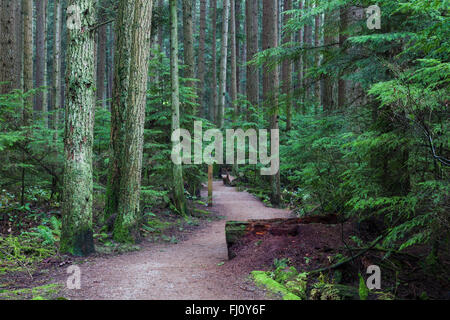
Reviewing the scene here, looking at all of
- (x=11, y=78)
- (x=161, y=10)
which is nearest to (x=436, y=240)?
(x=161, y=10)

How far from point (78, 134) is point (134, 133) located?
1.83 metres

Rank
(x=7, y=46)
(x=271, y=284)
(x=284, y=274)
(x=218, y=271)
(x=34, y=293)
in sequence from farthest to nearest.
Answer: (x=7, y=46) → (x=218, y=271) → (x=284, y=274) → (x=271, y=284) → (x=34, y=293)

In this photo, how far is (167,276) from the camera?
5.32m

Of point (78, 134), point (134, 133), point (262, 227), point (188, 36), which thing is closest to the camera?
point (78, 134)

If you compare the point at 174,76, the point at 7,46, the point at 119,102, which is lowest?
the point at 119,102

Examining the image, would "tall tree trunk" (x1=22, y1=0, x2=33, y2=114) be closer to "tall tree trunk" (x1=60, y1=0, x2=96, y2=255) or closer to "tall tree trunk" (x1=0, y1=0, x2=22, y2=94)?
"tall tree trunk" (x1=0, y1=0, x2=22, y2=94)

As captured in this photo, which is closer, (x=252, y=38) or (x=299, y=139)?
(x=299, y=139)

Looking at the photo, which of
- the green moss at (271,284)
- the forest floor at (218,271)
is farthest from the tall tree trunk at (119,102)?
the green moss at (271,284)

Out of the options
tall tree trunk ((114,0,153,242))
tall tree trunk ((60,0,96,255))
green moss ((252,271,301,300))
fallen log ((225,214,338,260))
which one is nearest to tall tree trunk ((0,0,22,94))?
tall tree trunk ((114,0,153,242))

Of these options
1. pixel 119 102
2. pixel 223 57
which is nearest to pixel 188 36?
pixel 119 102

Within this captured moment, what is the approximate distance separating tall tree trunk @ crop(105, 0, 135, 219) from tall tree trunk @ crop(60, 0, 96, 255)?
2.34 meters

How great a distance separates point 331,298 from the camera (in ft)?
15.4

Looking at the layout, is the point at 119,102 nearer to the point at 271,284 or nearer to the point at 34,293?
the point at 34,293

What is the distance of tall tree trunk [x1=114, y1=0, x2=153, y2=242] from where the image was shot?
7.90 m
